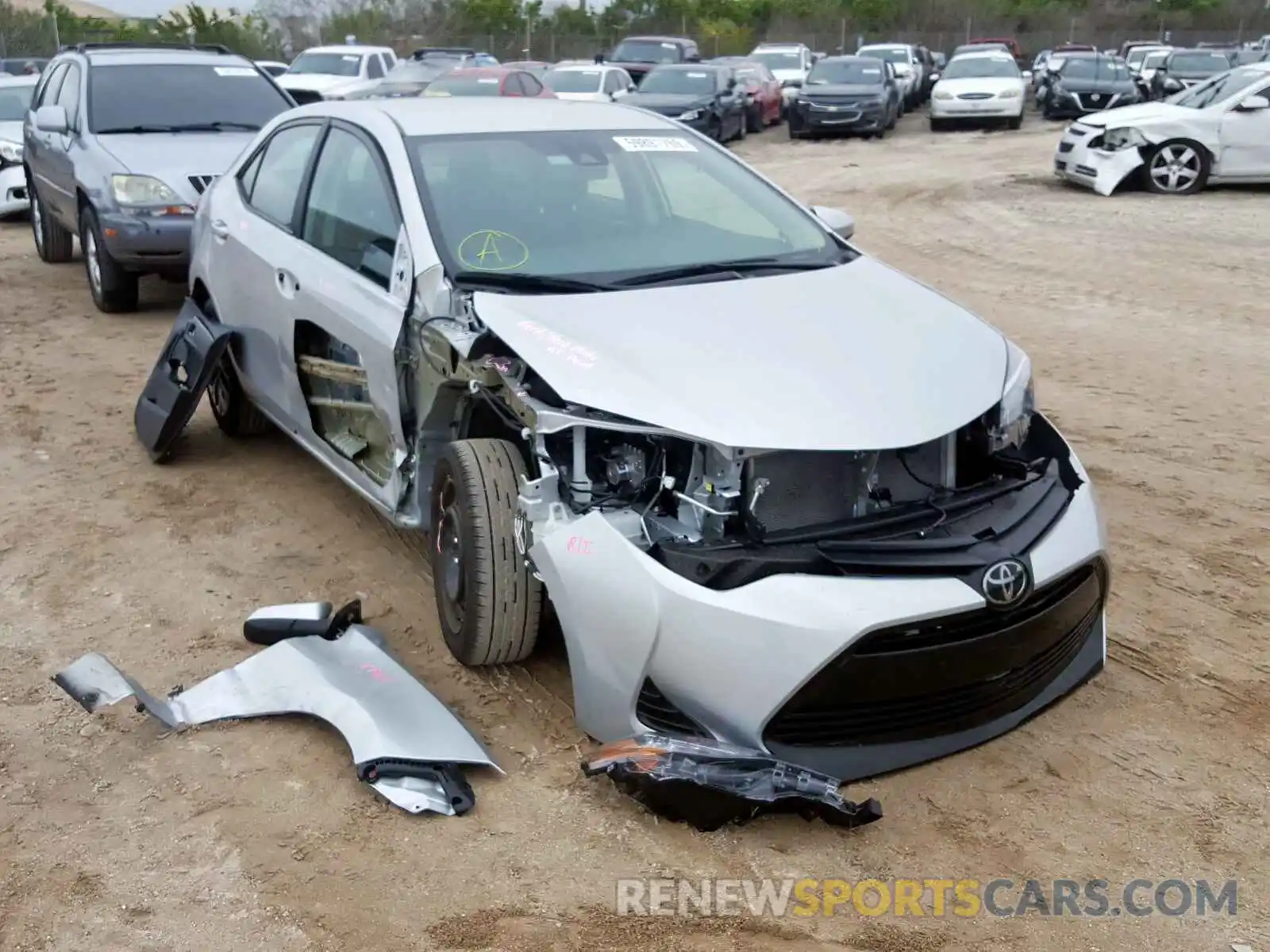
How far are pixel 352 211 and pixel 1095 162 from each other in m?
12.1

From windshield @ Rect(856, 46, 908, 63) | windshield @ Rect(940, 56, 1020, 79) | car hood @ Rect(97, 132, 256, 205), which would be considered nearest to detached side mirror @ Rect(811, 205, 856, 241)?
car hood @ Rect(97, 132, 256, 205)

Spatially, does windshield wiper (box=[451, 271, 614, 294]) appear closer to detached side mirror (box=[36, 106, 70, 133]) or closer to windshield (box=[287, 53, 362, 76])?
detached side mirror (box=[36, 106, 70, 133])

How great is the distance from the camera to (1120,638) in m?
4.13

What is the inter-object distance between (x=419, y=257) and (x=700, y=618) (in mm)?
1719

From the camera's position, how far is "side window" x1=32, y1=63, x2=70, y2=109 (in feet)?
32.9

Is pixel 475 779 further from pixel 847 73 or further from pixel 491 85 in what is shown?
pixel 847 73

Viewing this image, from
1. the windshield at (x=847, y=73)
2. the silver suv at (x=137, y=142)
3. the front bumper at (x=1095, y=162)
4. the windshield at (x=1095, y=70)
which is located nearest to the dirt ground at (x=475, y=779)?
the silver suv at (x=137, y=142)

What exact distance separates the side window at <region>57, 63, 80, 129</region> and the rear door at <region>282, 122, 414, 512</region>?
5275 mm

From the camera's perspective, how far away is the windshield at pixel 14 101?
14422 millimetres

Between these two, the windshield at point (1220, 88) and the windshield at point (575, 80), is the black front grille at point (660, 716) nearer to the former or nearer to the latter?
the windshield at point (1220, 88)

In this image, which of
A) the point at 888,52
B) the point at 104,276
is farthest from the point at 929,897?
the point at 888,52

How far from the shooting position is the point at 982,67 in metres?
23.7

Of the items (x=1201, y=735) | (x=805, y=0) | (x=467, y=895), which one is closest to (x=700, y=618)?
(x=467, y=895)

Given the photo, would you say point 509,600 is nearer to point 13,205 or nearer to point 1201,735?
point 1201,735
